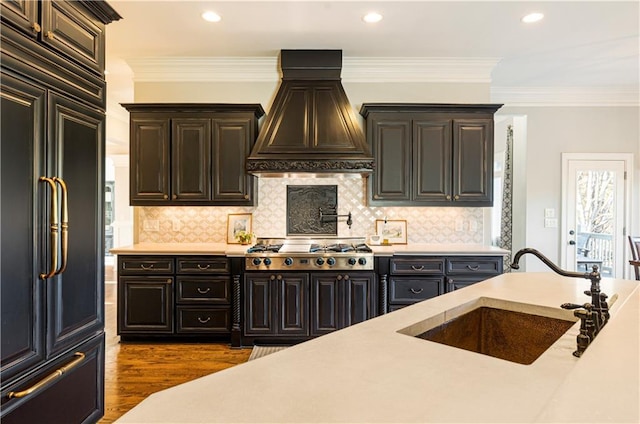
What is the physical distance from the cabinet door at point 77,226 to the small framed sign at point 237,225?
2.06 meters

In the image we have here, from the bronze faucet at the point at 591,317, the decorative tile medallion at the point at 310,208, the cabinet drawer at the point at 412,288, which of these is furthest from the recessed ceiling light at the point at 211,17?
the bronze faucet at the point at 591,317

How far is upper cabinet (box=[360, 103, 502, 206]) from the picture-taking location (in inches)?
158

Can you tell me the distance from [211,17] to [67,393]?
3005mm

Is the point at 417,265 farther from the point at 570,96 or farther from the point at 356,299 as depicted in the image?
the point at 570,96

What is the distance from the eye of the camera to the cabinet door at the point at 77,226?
182 cm

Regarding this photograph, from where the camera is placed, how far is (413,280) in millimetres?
3723

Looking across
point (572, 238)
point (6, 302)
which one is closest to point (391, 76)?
point (572, 238)

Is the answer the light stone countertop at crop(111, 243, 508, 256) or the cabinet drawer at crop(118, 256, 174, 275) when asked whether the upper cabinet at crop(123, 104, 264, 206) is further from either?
the cabinet drawer at crop(118, 256, 174, 275)

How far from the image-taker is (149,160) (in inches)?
154

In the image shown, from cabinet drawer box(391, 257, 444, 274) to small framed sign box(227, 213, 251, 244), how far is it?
1709mm

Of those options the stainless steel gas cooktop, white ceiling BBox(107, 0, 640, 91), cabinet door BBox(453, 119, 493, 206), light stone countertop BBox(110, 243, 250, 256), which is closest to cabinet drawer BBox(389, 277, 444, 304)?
the stainless steel gas cooktop

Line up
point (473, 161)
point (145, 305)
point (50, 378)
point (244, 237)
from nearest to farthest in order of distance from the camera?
point (50, 378)
point (145, 305)
point (473, 161)
point (244, 237)

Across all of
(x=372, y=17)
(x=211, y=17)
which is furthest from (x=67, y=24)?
(x=372, y=17)

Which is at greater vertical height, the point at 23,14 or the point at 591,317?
the point at 23,14
